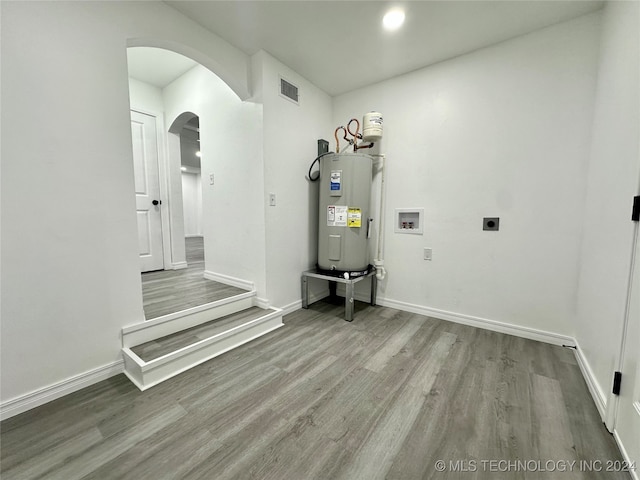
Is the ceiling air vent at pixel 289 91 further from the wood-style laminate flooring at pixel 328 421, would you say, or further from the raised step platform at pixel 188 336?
the wood-style laminate flooring at pixel 328 421

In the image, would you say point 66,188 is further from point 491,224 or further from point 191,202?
point 191,202

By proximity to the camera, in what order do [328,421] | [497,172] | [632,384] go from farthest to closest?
[497,172]
[328,421]
[632,384]

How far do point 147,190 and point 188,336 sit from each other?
230cm

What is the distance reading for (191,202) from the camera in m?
8.39

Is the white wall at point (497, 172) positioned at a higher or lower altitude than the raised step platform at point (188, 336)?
higher

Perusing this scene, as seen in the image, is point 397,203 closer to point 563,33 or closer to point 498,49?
point 498,49

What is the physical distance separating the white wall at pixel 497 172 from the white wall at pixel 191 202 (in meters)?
7.31

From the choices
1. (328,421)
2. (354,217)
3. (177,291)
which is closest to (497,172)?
(354,217)

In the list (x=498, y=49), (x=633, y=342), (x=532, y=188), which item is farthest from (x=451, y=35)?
(x=633, y=342)

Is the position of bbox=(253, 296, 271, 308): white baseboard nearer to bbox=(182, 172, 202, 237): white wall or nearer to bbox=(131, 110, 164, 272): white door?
bbox=(131, 110, 164, 272): white door

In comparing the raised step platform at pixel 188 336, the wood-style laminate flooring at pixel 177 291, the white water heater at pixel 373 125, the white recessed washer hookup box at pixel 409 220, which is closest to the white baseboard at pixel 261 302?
the raised step platform at pixel 188 336

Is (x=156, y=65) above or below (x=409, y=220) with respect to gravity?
above

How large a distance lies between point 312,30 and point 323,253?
1.95 metres

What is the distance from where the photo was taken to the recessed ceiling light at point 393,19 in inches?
69.4
